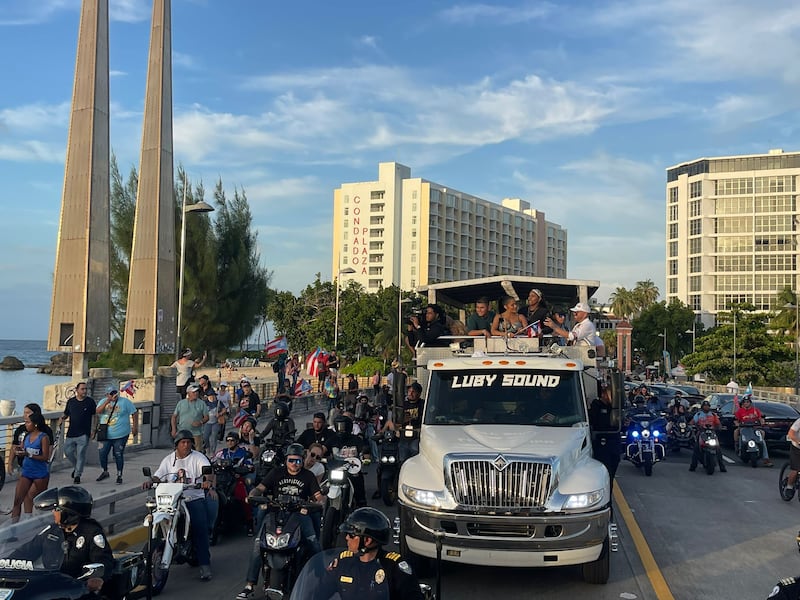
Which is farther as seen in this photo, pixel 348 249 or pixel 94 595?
pixel 348 249

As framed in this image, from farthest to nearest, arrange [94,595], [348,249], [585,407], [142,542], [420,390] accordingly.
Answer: [348,249]
[420,390]
[142,542]
[585,407]
[94,595]

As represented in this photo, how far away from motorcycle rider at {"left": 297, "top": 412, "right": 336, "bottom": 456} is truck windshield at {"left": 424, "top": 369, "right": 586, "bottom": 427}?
199 cm

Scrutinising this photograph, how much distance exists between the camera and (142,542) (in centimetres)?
1009

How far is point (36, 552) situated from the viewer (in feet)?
17.7

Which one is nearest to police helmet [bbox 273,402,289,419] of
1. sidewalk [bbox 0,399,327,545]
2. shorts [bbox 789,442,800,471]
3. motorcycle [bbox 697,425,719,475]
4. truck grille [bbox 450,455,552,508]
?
sidewalk [bbox 0,399,327,545]

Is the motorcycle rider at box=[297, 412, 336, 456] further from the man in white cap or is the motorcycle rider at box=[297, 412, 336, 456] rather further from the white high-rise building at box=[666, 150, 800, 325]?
the white high-rise building at box=[666, 150, 800, 325]

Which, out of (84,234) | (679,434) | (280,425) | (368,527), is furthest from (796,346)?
(368,527)

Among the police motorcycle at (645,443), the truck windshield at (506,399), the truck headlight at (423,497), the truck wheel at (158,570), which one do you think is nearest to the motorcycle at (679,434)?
the police motorcycle at (645,443)

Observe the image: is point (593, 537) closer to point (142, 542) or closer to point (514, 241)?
point (142, 542)

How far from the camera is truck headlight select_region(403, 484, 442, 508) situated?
299 inches

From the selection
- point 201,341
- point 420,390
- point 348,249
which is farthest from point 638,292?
point 420,390

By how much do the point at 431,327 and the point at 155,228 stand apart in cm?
1441

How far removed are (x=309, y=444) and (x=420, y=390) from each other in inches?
82.0

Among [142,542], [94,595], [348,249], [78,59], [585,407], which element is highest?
[348,249]
